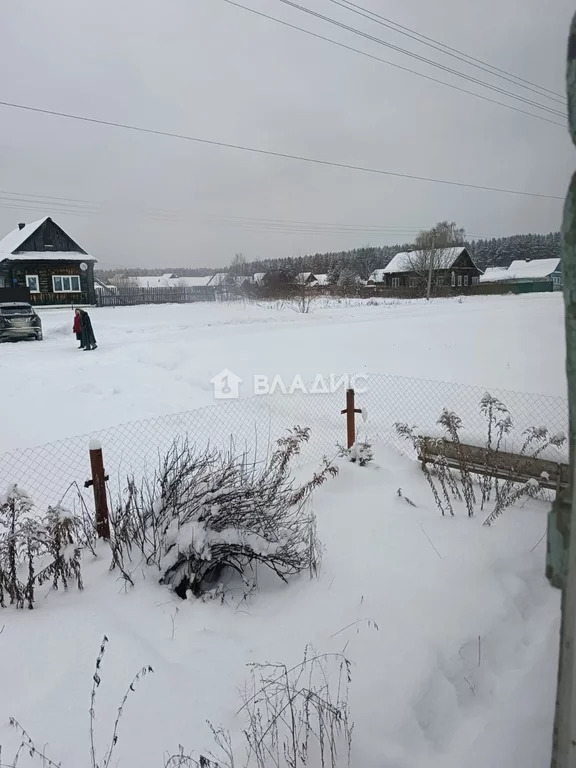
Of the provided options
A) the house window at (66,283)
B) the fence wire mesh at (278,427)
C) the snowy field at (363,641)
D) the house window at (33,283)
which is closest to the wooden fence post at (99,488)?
the snowy field at (363,641)

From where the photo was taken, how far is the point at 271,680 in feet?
7.05

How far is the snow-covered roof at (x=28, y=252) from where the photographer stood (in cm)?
3194

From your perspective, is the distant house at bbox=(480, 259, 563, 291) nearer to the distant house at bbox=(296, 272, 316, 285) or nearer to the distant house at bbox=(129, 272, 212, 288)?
the distant house at bbox=(296, 272, 316, 285)

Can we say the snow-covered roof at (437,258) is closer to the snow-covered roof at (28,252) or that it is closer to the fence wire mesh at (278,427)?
the snow-covered roof at (28,252)

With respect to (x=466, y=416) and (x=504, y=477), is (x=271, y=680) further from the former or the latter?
(x=466, y=416)

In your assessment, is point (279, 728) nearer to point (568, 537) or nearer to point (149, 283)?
point (568, 537)

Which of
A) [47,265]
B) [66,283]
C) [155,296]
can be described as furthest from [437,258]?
[47,265]

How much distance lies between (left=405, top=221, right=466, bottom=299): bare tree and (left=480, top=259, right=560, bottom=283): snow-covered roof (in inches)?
235

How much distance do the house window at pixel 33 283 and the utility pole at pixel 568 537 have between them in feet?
120

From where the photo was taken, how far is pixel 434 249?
1773 inches

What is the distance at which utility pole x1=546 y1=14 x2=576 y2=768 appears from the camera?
33.2 inches

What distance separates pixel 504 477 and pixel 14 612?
3873 mm

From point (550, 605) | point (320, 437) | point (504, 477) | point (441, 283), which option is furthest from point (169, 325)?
point (441, 283)

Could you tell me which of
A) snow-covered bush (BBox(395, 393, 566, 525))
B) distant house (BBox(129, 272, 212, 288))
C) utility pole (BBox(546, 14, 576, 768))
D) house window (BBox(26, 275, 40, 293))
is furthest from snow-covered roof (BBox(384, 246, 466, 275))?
utility pole (BBox(546, 14, 576, 768))
